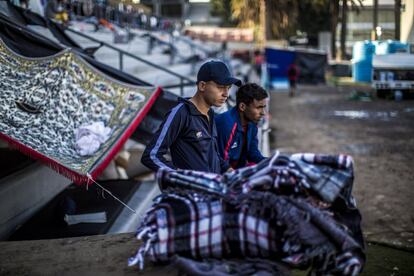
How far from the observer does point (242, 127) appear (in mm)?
3828

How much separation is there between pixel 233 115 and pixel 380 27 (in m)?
6.55

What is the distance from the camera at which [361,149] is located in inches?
399

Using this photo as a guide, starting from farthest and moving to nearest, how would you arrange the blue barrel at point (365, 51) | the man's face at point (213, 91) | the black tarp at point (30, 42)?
1. the blue barrel at point (365, 51)
2. the black tarp at point (30, 42)
3. the man's face at point (213, 91)

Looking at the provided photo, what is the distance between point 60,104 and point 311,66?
2186 centimetres

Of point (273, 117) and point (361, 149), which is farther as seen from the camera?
point (273, 117)

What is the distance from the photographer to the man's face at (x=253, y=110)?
12.2 ft

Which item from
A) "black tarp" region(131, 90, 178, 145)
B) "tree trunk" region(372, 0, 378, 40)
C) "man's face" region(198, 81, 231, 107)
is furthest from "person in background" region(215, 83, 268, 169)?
"tree trunk" region(372, 0, 378, 40)

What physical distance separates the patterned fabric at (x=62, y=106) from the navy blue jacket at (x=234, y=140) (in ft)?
4.54

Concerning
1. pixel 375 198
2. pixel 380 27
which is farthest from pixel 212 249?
pixel 380 27

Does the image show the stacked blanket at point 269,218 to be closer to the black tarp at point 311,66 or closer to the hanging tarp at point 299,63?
the hanging tarp at point 299,63

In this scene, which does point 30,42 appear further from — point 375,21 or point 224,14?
point 224,14

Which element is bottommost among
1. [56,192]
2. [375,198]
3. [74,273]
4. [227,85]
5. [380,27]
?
[375,198]

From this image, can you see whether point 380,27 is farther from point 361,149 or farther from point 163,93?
point 163,93

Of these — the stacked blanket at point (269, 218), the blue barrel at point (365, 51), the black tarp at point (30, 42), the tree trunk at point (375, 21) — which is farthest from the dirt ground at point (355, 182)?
the black tarp at point (30, 42)
